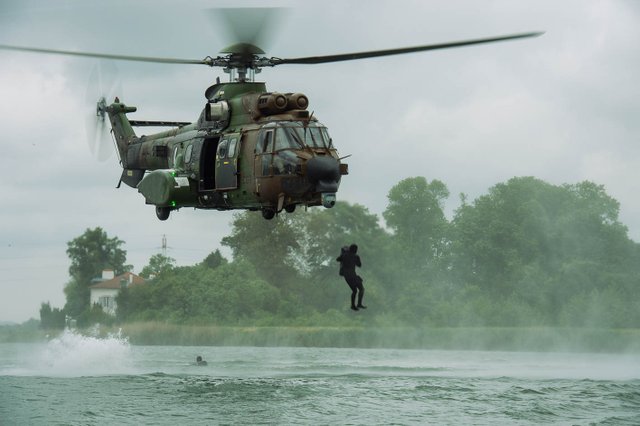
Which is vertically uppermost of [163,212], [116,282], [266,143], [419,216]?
[419,216]

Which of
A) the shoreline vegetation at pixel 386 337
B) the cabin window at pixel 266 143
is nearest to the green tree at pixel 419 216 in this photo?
the shoreline vegetation at pixel 386 337

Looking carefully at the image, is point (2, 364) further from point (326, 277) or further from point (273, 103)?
point (273, 103)

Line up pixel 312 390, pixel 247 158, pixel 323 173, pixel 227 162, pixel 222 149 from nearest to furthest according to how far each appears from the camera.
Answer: pixel 323 173 < pixel 247 158 < pixel 227 162 < pixel 222 149 < pixel 312 390

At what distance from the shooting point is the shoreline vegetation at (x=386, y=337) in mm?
71188

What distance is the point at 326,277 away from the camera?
251 ft

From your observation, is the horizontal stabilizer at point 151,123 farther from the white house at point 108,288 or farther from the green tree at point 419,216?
the green tree at point 419,216

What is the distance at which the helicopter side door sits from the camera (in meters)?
30.9

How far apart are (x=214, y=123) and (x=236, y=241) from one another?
4591cm

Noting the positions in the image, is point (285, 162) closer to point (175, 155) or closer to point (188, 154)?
point (188, 154)

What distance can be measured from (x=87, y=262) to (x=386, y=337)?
22762 millimetres

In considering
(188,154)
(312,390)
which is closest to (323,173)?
(188,154)

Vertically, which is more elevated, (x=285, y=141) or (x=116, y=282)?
(x=116, y=282)

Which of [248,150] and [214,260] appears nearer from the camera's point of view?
[248,150]

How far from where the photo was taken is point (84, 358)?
194 feet
